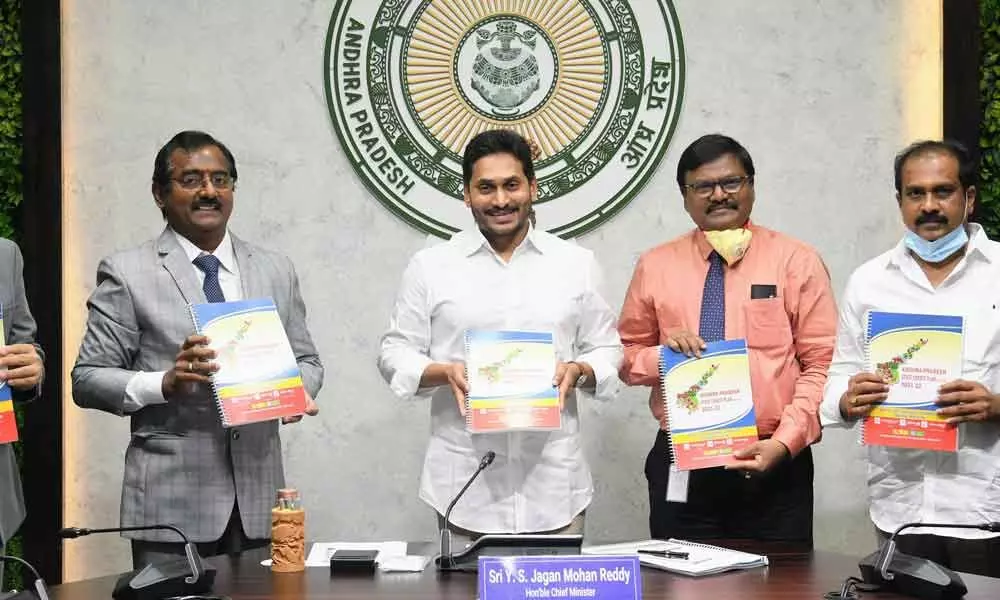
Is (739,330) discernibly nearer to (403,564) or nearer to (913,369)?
(913,369)

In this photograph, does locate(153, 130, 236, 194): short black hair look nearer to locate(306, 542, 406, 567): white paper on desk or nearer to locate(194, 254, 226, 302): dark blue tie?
locate(194, 254, 226, 302): dark blue tie

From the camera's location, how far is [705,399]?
9.07 feet

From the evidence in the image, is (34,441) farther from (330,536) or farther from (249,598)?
(249,598)

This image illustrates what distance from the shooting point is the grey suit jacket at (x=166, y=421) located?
2.83 metres

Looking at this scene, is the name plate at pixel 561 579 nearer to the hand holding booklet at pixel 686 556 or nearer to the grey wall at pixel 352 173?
the hand holding booklet at pixel 686 556

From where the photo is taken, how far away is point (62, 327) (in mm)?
4000

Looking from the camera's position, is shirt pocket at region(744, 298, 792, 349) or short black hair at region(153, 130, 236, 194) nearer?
short black hair at region(153, 130, 236, 194)

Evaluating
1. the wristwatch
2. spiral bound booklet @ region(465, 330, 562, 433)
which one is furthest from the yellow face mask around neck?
spiral bound booklet @ region(465, 330, 562, 433)

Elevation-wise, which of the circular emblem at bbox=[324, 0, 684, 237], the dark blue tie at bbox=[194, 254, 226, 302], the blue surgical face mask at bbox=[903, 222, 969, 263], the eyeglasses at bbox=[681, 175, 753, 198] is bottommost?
the dark blue tie at bbox=[194, 254, 226, 302]

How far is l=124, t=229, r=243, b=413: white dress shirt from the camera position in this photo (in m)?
2.77

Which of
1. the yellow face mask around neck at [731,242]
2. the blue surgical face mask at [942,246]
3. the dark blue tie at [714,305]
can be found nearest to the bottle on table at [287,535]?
the dark blue tie at [714,305]

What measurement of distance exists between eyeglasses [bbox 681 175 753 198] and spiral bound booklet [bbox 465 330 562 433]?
0.71 metres

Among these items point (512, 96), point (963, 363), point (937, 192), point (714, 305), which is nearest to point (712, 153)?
point (714, 305)

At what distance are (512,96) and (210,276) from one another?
1.57 meters
